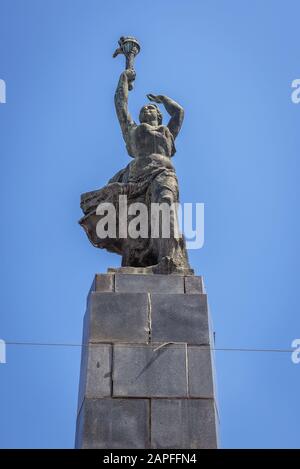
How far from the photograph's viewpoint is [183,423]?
38.6 feet

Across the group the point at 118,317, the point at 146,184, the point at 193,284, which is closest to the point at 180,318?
the point at 193,284

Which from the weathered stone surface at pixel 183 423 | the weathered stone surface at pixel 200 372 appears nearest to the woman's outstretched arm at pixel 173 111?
the weathered stone surface at pixel 200 372

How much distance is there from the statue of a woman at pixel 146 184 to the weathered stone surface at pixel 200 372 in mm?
1516

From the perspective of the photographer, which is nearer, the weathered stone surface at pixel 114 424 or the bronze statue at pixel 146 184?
the weathered stone surface at pixel 114 424

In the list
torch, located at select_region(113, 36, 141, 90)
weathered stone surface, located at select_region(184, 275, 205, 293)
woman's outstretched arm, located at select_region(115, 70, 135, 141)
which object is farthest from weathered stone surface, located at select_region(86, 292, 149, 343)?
torch, located at select_region(113, 36, 141, 90)

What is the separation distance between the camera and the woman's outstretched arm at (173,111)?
16203 millimetres

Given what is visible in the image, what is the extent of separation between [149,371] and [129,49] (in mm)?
7149

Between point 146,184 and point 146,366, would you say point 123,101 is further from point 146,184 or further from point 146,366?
point 146,366

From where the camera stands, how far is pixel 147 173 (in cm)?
1488

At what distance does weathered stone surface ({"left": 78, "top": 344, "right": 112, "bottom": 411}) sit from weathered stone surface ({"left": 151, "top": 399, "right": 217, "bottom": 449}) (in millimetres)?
672

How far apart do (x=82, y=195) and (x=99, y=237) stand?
2.71 ft

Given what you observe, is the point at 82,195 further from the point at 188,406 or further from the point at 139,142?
the point at 188,406

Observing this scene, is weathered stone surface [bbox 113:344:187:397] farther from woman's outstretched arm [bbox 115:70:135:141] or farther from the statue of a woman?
woman's outstretched arm [bbox 115:70:135:141]

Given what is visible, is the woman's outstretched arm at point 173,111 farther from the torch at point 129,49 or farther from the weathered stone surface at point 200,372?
the weathered stone surface at point 200,372
